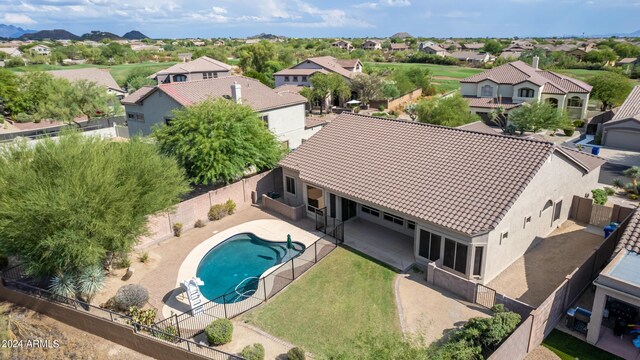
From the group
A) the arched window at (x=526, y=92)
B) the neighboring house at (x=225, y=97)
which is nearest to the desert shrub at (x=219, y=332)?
the neighboring house at (x=225, y=97)

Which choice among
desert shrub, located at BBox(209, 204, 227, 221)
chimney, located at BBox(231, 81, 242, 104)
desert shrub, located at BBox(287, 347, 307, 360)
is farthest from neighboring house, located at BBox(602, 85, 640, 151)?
desert shrub, located at BBox(287, 347, 307, 360)

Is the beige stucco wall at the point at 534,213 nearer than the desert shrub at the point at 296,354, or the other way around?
the desert shrub at the point at 296,354

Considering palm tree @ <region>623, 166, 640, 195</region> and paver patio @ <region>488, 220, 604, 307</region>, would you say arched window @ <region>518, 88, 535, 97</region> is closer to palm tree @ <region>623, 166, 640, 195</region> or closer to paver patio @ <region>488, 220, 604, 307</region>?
palm tree @ <region>623, 166, 640, 195</region>

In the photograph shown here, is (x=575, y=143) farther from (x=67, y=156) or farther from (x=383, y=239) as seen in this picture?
(x=67, y=156)

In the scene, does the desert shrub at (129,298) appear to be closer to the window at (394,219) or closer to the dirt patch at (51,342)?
the dirt patch at (51,342)

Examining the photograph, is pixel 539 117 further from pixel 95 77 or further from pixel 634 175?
pixel 95 77
